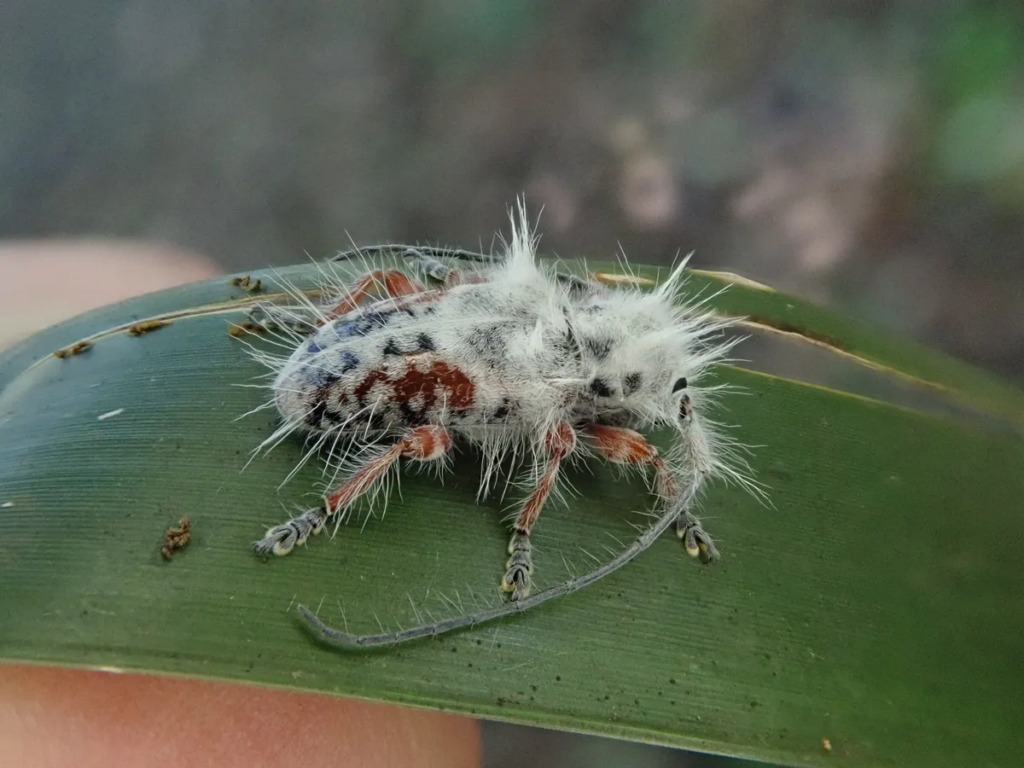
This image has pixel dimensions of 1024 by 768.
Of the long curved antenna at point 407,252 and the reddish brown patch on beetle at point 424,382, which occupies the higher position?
the long curved antenna at point 407,252

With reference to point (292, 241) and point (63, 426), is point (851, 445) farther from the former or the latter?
point (292, 241)

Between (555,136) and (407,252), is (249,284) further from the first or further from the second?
(555,136)

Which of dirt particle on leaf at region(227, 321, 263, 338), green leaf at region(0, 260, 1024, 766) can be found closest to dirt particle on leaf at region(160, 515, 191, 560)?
green leaf at region(0, 260, 1024, 766)

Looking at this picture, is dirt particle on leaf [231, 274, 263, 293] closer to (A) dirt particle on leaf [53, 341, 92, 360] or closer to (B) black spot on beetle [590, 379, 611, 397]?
(A) dirt particle on leaf [53, 341, 92, 360]

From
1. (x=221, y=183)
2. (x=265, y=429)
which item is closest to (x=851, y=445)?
(x=265, y=429)

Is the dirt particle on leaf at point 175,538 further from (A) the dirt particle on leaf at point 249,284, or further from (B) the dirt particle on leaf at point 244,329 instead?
(A) the dirt particle on leaf at point 249,284

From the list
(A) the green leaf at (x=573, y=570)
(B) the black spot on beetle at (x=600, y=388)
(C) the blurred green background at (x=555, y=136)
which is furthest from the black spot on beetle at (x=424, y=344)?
(C) the blurred green background at (x=555, y=136)
